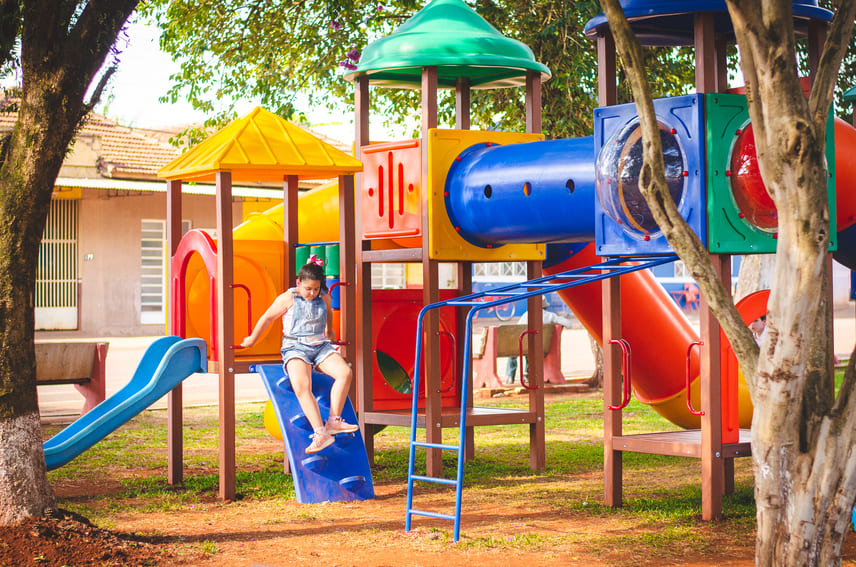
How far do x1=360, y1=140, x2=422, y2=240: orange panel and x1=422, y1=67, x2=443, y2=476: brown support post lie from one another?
0.34ft

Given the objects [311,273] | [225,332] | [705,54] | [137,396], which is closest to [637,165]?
[705,54]

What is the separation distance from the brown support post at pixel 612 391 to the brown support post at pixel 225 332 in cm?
255

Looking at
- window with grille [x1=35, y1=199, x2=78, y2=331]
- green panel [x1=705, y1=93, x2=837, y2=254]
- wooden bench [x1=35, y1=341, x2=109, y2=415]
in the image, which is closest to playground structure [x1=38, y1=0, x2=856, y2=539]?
green panel [x1=705, y1=93, x2=837, y2=254]

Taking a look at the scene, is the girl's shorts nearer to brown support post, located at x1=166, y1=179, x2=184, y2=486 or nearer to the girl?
the girl

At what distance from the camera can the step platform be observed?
23.8 ft

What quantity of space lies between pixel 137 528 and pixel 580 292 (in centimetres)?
423

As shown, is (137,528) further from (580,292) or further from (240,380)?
(240,380)

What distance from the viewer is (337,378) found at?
7.43 meters

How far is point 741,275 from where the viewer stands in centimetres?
1481

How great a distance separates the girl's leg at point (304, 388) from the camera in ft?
24.0

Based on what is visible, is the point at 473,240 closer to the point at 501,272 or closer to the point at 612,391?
the point at 612,391

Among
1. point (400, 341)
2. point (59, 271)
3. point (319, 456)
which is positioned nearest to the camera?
point (319, 456)

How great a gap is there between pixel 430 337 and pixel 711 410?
2480 mm

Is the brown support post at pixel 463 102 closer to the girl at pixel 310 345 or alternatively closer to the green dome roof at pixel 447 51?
the green dome roof at pixel 447 51
